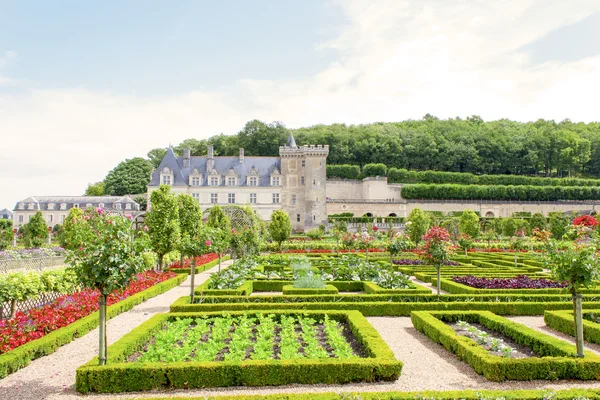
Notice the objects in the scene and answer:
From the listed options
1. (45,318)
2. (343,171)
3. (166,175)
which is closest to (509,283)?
(45,318)

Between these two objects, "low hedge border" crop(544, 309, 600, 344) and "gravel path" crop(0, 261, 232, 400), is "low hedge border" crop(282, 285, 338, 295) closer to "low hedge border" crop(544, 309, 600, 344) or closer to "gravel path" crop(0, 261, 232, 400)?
"gravel path" crop(0, 261, 232, 400)

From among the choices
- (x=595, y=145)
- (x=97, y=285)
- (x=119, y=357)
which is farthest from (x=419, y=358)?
(x=595, y=145)

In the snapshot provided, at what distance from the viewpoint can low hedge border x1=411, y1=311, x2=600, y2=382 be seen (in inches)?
273

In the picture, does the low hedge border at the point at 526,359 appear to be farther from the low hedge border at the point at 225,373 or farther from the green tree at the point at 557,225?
the green tree at the point at 557,225

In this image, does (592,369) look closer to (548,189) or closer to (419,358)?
(419,358)

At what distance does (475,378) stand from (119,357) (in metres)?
5.80

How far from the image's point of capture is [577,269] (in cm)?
746

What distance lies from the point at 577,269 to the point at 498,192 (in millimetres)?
57624

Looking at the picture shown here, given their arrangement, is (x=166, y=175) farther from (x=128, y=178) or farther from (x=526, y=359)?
(x=526, y=359)

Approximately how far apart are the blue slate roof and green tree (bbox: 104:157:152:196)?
1678cm

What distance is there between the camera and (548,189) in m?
61.4

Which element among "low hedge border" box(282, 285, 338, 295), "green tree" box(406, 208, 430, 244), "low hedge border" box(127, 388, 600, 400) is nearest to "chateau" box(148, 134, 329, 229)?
"green tree" box(406, 208, 430, 244)

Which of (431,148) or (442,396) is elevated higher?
(431,148)

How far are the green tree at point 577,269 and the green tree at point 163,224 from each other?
14.7 meters
